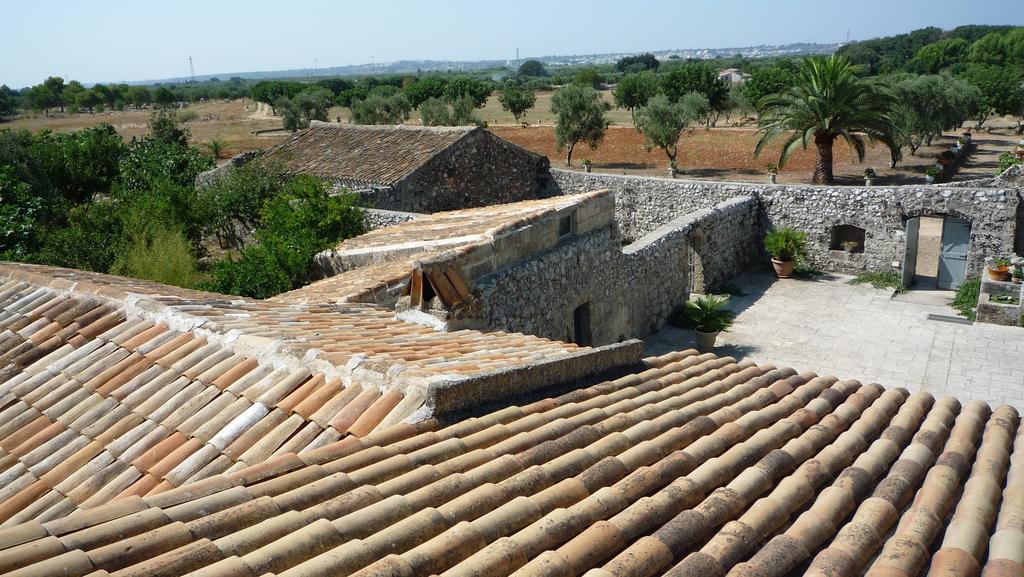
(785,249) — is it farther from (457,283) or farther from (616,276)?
(457,283)

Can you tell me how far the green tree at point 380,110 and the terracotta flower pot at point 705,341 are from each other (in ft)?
139

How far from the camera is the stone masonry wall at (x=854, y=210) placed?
17234 mm

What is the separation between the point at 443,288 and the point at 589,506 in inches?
202

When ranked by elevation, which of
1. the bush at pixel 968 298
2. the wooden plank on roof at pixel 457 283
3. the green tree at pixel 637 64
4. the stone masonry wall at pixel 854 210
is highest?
the green tree at pixel 637 64

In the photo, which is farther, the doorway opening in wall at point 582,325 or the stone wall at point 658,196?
the stone wall at point 658,196

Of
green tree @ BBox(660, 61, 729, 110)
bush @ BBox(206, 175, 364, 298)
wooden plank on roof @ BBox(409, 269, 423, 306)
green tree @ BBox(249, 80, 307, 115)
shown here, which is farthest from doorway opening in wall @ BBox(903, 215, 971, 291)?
green tree @ BBox(249, 80, 307, 115)

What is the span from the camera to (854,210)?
1861 centimetres

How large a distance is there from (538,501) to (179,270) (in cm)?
1172

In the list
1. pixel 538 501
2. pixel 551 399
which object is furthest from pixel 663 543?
pixel 551 399

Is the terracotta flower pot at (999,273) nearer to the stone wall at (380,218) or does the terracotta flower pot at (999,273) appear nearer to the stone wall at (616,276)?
the stone wall at (616,276)

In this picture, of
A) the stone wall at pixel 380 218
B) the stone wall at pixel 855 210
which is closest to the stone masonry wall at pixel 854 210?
the stone wall at pixel 855 210

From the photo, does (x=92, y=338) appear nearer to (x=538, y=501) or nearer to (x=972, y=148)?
(x=538, y=501)

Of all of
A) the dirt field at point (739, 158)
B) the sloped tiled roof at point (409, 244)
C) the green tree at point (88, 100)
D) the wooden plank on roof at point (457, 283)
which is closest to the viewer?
the wooden plank on roof at point (457, 283)

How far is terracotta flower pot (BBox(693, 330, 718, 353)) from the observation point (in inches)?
568
